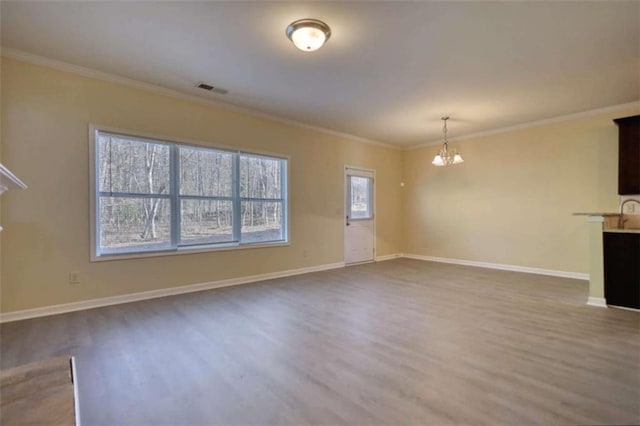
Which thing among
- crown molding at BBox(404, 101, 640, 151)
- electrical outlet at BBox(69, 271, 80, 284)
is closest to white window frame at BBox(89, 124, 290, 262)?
electrical outlet at BBox(69, 271, 80, 284)

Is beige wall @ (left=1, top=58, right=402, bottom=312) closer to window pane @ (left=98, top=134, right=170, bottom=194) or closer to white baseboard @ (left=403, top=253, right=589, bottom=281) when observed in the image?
window pane @ (left=98, top=134, right=170, bottom=194)

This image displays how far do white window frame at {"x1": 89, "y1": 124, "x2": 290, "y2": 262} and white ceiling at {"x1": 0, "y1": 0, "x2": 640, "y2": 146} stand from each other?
2.39ft

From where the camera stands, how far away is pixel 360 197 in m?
7.09

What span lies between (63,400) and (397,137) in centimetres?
663

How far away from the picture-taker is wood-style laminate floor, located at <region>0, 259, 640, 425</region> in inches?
69.2

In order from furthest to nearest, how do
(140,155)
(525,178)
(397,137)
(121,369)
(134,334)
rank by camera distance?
(397,137)
(525,178)
(140,155)
(134,334)
(121,369)

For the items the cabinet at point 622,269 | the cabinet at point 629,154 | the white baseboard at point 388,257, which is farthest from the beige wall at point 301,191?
the cabinet at point 622,269

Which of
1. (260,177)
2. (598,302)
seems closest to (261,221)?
(260,177)

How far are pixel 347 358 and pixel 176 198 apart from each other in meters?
3.24

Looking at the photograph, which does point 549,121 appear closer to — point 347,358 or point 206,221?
point 347,358

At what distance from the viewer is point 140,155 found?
4.07 meters

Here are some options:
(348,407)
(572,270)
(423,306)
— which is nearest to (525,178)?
(572,270)

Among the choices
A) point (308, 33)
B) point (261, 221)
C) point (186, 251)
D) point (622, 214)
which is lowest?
A: point (186, 251)

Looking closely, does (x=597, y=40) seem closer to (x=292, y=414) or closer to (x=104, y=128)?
(x=292, y=414)
